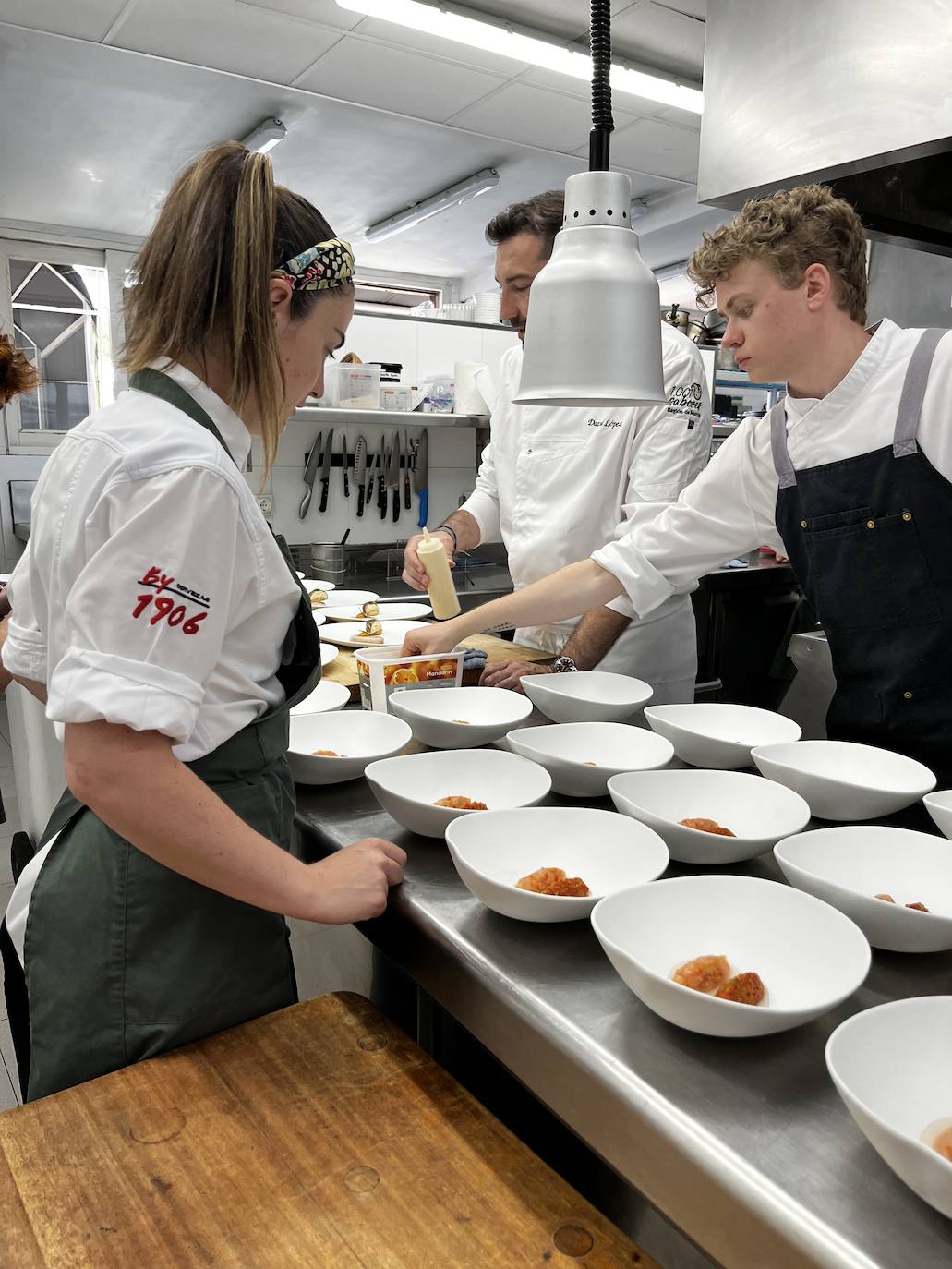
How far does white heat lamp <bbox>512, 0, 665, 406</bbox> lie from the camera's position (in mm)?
1249

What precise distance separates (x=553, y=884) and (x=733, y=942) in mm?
193

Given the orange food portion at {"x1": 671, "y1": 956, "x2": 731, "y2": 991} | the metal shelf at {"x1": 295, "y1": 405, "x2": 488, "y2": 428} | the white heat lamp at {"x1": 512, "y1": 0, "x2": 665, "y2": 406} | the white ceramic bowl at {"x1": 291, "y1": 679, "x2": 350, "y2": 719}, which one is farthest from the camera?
the metal shelf at {"x1": 295, "y1": 405, "x2": 488, "y2": 428}

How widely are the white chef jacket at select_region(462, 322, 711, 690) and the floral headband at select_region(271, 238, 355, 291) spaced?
117cm

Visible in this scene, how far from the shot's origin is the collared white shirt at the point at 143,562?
881mm

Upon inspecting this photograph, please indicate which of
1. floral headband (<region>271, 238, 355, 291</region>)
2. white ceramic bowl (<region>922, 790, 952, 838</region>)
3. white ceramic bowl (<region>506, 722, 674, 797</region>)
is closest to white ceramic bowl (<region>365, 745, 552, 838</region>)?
white ceramic bowl (<region>506, 722, 674, 797</region>)

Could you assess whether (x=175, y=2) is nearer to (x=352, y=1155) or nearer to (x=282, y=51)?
(x=282, y=51)

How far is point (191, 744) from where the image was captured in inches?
40.6

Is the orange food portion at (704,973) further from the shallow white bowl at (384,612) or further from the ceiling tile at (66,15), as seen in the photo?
the ceiling tile at (66,15)

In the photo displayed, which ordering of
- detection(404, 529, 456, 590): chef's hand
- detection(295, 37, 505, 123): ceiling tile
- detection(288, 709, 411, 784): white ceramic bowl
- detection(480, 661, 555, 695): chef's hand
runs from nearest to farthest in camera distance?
detection(288, 709, 411, 784): white ceramic bowl < detection(480, 661, 555, 695): chef's hand < detection(404, 529, 456, 590): chef's hand < detection(295, 37, 505, 123): ceiling tile

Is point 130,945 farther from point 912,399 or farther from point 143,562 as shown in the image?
point 912,399

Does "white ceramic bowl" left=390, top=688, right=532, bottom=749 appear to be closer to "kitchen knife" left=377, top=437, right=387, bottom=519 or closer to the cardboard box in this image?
the cardboard box

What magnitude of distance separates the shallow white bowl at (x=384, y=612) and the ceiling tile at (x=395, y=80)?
3.53 m

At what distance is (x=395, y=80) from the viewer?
17.5 feet

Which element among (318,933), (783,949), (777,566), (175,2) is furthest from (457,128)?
(783,949)
